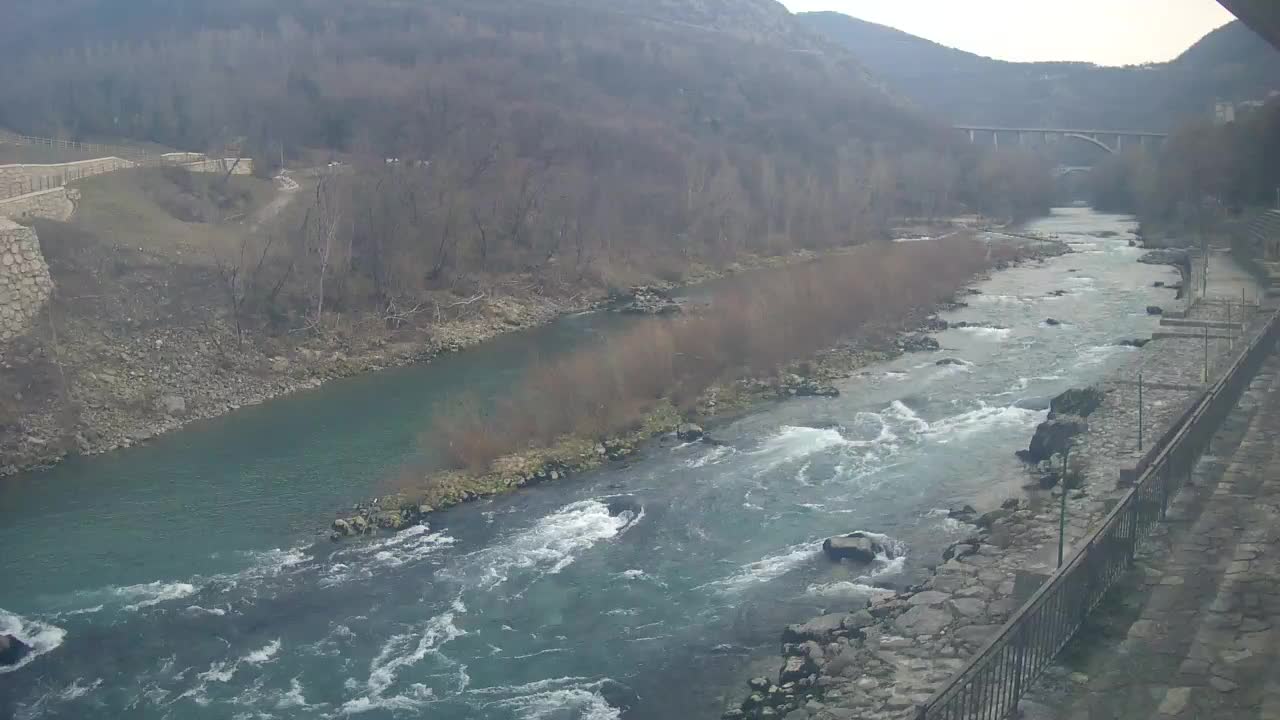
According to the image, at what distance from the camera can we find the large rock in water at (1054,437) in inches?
488

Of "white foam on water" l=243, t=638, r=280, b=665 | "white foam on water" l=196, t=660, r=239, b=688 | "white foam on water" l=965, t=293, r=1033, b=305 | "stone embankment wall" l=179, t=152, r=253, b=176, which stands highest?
"stone embankment wall" l=179, t=152, r=253, b=176

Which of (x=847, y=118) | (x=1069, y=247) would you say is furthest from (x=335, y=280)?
(x=847, y=118)

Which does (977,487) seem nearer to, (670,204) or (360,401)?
(360,401)

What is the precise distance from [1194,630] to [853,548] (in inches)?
181

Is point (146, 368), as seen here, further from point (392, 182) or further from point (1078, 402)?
point (1078, 402)

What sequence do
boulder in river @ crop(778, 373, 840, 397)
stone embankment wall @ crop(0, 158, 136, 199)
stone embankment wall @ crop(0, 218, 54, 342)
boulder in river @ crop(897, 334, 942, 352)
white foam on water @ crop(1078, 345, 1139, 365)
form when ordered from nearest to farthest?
boulder in river @ crop(778, 373, 840, 397) < white foam on water @ crop(1078, 345, 1139, 365) < stone embankment wall @ crop(0, 218, 54, 342) < boulder in river @ crop(897, 334, 942, 352) < stone embankment wall @ crop(0, 158, 136, 199)

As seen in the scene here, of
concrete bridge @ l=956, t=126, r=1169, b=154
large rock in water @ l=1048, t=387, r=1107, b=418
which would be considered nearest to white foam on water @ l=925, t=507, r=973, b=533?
large rock in water @ l=1048, t=387, r=1107, b=418

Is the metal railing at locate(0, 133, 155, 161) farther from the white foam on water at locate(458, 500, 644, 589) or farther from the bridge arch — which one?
the bridge arch

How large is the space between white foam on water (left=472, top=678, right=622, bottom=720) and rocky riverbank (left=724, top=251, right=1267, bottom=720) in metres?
1.02

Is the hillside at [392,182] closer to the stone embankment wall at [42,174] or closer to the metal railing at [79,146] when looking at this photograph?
the stone embankment wall at [42,174]

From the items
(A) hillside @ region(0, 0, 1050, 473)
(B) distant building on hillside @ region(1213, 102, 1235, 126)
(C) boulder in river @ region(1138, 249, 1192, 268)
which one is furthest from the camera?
(B) distant building on hillside @ region(1213, 102, 1235, 126)

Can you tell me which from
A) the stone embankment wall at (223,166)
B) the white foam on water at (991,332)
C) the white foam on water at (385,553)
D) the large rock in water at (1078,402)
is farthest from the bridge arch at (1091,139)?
A: the white foam on water at (385,553)

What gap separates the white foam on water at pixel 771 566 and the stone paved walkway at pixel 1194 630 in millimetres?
3654

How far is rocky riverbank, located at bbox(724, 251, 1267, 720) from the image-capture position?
722cm
